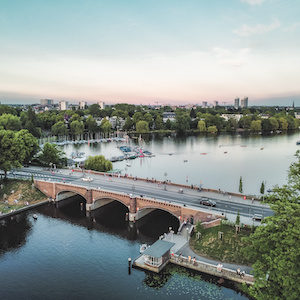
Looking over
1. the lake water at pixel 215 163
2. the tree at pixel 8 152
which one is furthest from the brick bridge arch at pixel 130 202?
the lake water at pixel 215 163

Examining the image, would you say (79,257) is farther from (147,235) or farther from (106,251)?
(147,235)

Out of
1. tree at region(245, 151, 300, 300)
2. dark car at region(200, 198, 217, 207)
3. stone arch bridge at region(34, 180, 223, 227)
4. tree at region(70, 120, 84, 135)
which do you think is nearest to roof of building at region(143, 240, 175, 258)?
stone arch bridge at region(34, 180, 223, 227)

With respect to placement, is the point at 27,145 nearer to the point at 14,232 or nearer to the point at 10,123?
the point at 14,232

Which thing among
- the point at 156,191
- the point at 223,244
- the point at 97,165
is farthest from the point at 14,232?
the point at 223,244

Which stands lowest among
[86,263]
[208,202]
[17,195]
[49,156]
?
[86,263]

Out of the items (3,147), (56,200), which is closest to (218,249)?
(56,200)

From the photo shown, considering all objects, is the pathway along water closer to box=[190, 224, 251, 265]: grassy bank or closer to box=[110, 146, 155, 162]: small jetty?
box=[190, 224, 251, 265]: grassy bank
